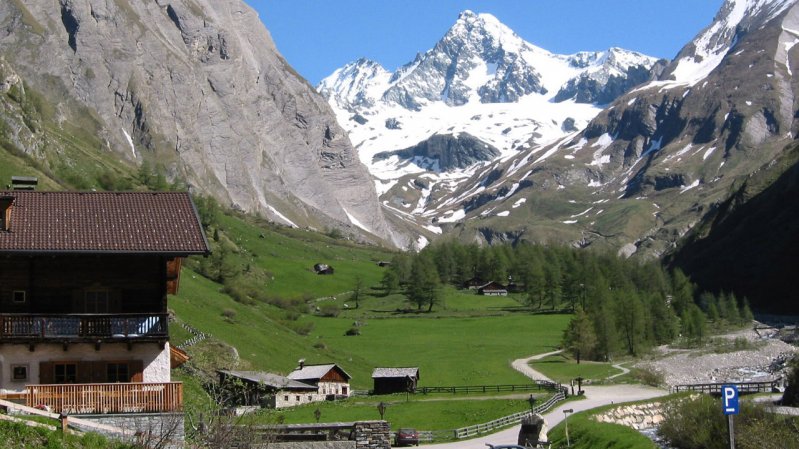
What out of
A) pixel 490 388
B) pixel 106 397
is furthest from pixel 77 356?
pixel 490 388

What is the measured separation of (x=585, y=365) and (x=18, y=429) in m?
104

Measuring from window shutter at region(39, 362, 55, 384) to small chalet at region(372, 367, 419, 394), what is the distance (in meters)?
68.3

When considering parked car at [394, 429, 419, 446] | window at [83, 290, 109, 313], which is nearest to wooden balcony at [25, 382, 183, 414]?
window at [83, 290, 109, 313]

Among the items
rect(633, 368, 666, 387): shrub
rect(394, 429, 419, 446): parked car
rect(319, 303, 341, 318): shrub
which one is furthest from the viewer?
rect(319, 303, 341, 318): shrub

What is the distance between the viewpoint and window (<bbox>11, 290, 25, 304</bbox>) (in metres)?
35.5

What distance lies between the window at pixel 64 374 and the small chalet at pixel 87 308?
34 mm

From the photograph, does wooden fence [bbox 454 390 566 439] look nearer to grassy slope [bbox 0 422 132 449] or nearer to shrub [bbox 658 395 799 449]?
shrub [bbox 658 395 799 449]

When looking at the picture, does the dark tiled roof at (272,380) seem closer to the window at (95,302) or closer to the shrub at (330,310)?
the window at (95,302)

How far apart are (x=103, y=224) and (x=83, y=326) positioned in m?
4.14

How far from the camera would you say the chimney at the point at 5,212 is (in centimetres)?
3625

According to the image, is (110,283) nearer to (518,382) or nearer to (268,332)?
(518,382)

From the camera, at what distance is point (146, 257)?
3619cm

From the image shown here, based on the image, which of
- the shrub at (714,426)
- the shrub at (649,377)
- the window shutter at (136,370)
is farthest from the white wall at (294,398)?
the window shutter at (136,370)

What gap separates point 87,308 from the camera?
3591cm
